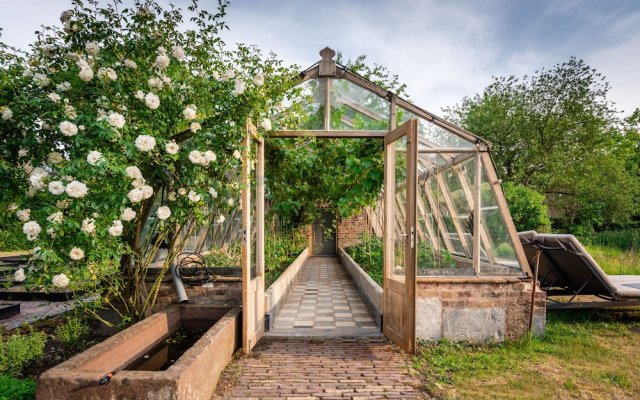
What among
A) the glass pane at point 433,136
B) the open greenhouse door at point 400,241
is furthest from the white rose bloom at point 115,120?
the glass pane at point 433,136

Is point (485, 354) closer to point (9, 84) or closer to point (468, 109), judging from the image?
point (9, 84)

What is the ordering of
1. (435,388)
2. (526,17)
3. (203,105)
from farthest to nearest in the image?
(526,17) < (203,105) < (435,388)

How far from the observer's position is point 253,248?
4.70 metres

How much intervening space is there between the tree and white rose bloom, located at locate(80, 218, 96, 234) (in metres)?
17.2

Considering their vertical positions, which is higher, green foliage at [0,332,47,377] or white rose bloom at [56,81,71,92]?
Result: white rose bloom at [56,81,71,92]

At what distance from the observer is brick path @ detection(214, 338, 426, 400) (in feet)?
9.85

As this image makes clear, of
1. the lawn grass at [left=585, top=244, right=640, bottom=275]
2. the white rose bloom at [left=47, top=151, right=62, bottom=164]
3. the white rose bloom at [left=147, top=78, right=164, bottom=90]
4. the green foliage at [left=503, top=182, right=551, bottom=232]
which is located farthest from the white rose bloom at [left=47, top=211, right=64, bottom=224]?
the green foliage at [left=503, top=182, right=551, bottom=232]

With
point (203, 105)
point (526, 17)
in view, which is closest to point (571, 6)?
point (526, 17)

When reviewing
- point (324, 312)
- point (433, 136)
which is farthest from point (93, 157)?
point (324, 312)

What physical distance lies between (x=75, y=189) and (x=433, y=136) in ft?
13.6

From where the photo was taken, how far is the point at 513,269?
180 inches

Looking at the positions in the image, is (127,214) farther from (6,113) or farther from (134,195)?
(6,113)

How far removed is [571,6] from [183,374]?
8802mm

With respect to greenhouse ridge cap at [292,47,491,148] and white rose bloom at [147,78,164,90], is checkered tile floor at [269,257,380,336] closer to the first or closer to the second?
greenhouse ridge cap at [292,47,491,148]
